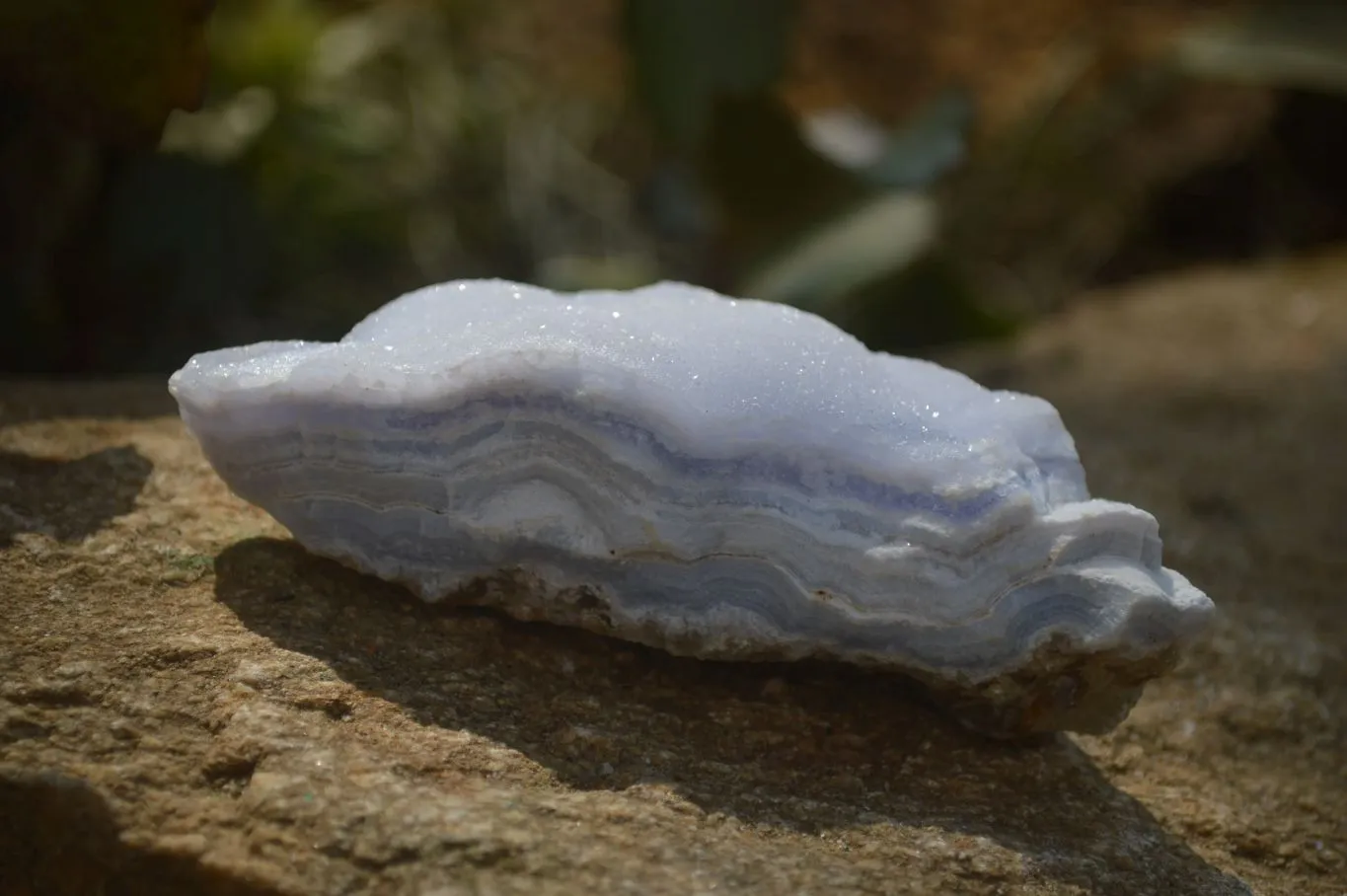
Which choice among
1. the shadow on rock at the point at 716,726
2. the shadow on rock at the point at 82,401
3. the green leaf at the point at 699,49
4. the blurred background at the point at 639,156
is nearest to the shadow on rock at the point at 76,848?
the shadow on rock at the point at 716,726

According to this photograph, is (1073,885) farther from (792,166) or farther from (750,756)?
(792,166)

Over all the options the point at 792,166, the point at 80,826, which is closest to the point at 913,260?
the point at 792,166

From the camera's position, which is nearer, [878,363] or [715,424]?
[715,424]

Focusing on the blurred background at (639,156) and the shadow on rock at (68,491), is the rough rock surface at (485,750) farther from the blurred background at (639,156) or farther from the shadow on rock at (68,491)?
the blurred background at (639,156)

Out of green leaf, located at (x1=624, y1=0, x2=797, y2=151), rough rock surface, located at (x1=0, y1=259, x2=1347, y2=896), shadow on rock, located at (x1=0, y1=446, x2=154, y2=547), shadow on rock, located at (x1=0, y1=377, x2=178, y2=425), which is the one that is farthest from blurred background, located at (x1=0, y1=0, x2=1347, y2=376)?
rough rock surface, located at (x1=0, y1=259, x2=1347, y2=896)

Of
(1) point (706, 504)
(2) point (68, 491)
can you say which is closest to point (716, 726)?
(1) point (706, 504)

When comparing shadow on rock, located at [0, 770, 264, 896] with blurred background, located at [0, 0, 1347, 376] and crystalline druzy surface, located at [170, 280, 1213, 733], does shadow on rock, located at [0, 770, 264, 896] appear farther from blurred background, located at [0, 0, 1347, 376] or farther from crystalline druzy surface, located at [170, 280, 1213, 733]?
blurred background, located at [0, 0, 1347, 376]
